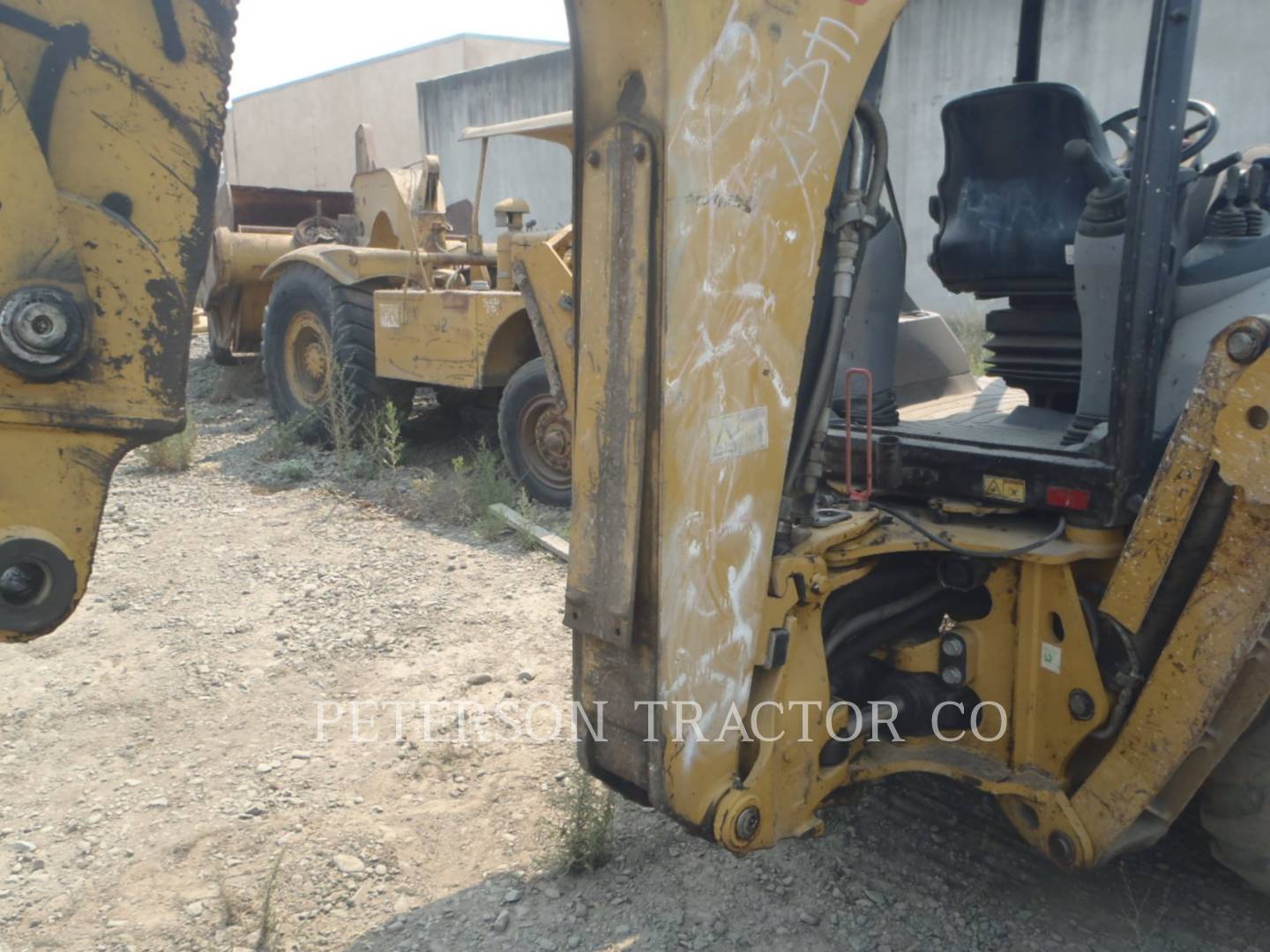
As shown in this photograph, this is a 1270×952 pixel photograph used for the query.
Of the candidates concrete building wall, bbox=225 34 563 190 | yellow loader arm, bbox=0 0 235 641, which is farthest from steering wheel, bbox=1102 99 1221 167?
concrete building wall, bbox=225 34 563 190

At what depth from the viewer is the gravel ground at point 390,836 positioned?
2.67 m

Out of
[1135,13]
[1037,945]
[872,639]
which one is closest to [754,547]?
[872,639]

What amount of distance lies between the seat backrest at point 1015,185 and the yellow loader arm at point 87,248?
2088mm

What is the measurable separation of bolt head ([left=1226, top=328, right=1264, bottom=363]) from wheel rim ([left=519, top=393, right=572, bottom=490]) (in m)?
4.82

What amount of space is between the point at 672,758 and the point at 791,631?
0.39m

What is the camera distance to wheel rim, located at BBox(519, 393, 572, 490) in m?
6.68

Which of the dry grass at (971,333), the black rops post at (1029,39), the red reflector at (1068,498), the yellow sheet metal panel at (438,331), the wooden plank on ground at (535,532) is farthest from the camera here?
the dry grass at (971,333)

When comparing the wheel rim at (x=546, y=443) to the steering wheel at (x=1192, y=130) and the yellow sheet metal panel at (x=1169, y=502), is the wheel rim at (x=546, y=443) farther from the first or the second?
the yellow sheet metal panel at (x=1169, y=502)

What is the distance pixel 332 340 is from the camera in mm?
8289

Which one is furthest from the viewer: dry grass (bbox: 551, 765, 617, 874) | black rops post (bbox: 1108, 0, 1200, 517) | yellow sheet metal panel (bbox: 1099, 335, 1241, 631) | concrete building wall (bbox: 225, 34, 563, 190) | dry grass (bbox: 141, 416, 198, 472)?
concrete building wall (bbox: 225, 34, 563, 190)

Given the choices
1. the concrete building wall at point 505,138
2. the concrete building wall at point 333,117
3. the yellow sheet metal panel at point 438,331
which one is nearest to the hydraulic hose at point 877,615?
the yellow sheet metal panel at point 438,331

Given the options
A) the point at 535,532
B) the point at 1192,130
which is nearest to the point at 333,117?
the point at 535,532

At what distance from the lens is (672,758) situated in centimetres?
212

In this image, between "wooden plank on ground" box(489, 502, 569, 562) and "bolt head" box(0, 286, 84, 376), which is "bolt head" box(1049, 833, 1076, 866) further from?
"wooden plank on ground" box(489, 502, 569, 562)
